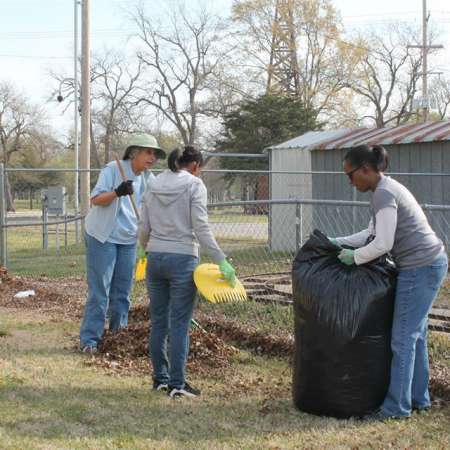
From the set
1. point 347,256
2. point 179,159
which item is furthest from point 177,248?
point 347,256

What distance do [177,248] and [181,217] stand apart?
7.4 inches

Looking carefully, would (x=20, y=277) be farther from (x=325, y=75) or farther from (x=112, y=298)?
(x=325, y=75)

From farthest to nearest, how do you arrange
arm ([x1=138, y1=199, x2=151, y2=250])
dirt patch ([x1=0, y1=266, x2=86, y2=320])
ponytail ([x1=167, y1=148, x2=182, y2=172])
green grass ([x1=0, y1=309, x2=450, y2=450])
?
dirt patch ([x1=0, y1=266, x2=86, y2=320])
arm ([x1=138, y1=199, x2=151, y2=250])
ponytail ([x1=167, y1=148, x2=182, y2=172])
green grass ([x1=0, y1=309, x2=450, y2=450])

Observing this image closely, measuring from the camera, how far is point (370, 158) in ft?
13.5

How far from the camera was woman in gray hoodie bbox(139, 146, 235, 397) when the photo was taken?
4547 millimetres

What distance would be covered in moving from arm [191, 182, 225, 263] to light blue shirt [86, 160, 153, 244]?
51.6 inches

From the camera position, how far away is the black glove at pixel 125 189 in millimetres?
5633

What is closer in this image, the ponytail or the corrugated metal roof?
the ponytail

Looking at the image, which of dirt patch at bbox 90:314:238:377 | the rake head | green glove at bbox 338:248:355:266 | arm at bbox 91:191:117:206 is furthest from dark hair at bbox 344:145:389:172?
arm at bbox 91:191:117:206

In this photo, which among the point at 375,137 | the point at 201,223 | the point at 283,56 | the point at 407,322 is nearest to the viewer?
the point at 407,322

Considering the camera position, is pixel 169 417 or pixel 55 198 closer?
pixel 169 417

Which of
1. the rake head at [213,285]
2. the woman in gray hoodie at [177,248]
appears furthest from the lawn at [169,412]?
the rake head at [213,285]

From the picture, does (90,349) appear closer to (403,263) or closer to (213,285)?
(213,285)

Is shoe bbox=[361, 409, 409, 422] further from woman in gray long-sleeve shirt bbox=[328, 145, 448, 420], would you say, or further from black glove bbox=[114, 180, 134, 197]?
black glove bbox=[114, 180, 134, 197]
